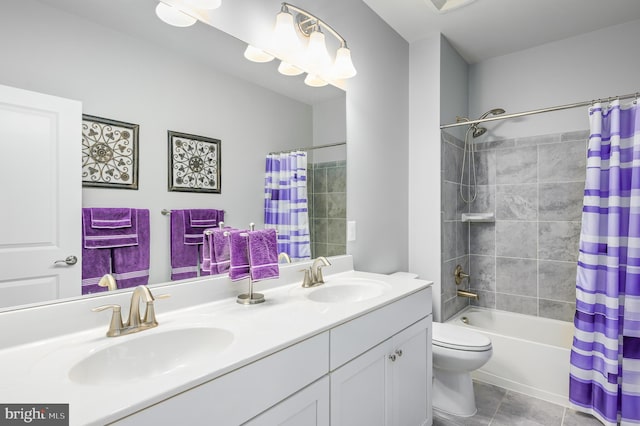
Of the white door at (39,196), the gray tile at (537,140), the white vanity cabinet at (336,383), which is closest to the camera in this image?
the white vanity cabinet at (336,383)

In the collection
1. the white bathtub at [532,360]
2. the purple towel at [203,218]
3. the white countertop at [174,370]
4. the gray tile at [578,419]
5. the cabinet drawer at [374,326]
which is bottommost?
the gray tile at [578,419]

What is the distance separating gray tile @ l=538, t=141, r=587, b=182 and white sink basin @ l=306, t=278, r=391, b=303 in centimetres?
193

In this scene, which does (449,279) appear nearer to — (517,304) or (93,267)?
(517,304)

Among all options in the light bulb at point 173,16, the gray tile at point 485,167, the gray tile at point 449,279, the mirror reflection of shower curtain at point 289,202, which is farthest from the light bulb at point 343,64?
the gray tile at point 485,167

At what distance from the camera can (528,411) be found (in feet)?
6.67

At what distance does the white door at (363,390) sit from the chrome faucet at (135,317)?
0.62 metres

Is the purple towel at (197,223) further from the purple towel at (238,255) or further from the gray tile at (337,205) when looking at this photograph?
the gray tile at (337,205)

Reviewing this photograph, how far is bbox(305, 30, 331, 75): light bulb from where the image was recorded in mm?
1688

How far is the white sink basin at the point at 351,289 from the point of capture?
1616mm

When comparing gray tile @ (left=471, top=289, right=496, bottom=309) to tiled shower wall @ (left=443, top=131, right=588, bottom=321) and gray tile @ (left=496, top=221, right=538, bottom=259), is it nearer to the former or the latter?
tiled shower wall @ (left=443, top=131, right=588, bottom=321)

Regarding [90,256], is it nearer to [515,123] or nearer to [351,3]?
[351,3]

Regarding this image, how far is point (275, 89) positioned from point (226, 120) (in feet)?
1.17

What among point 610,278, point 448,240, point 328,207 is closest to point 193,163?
point 328,207

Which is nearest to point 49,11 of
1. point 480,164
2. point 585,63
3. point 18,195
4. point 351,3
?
point 18,195
